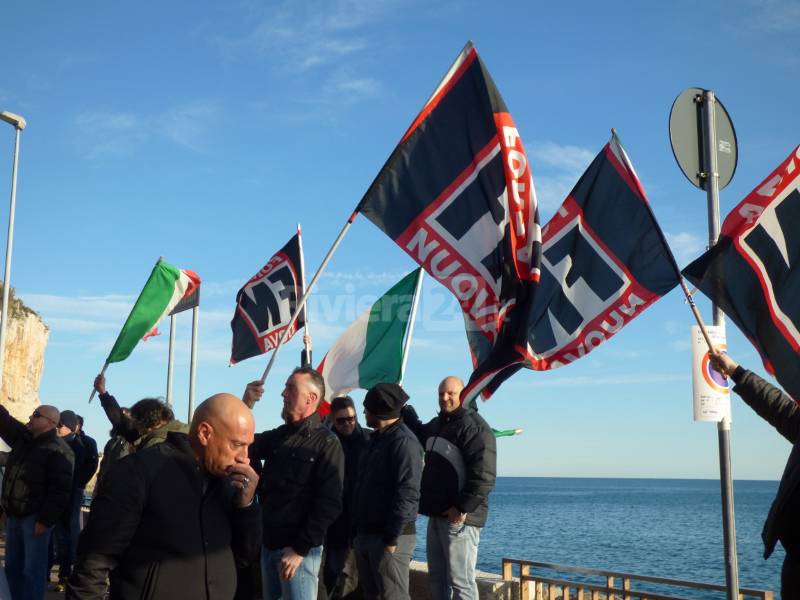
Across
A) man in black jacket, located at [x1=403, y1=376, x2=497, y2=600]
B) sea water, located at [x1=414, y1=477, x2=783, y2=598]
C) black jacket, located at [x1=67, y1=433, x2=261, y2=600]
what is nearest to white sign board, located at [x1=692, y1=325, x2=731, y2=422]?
man in black jacket, located at [x1=403, y1=376, x2=497, y2=600]

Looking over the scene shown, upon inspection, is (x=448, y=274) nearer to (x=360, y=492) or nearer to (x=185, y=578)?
(x=360, y=492)

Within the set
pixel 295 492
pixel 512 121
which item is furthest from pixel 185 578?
pixel 512 121

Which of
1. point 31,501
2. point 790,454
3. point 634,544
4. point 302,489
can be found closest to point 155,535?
point 302,489

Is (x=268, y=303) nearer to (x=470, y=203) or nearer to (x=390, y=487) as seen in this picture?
(x=470, y=203)

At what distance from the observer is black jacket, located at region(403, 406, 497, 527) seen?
6.89 m

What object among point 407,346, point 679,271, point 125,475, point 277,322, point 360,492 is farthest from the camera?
point 277,322

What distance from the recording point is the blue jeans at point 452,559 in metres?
6.79

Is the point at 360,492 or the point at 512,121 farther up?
the point at 512,121

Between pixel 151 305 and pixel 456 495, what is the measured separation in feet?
15.5

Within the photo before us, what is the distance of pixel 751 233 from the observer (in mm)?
5742

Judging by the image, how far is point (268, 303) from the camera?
1124cm

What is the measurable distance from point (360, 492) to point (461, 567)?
38.3 inches

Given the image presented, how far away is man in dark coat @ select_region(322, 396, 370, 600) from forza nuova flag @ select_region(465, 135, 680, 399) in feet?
4.75

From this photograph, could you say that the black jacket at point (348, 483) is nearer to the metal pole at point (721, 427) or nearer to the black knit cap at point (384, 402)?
the black knit cap at point (384, 402)
